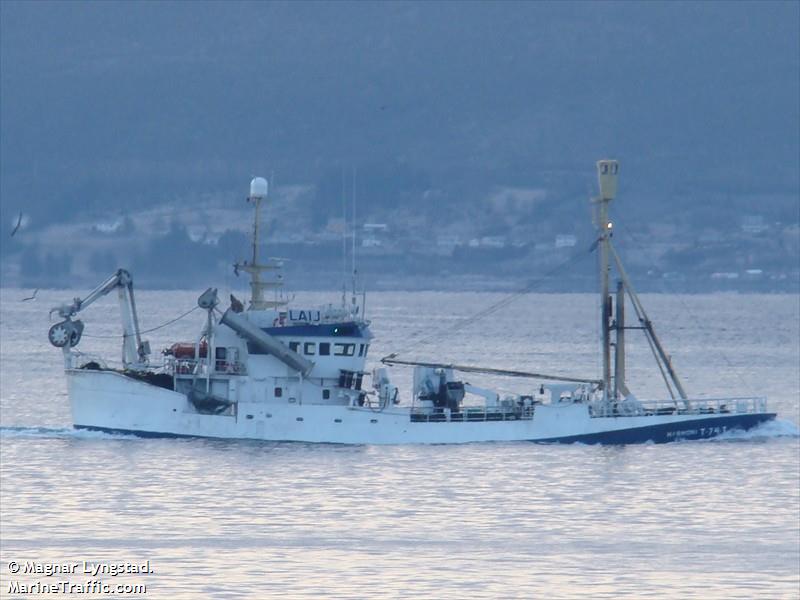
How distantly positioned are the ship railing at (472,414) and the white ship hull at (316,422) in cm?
18

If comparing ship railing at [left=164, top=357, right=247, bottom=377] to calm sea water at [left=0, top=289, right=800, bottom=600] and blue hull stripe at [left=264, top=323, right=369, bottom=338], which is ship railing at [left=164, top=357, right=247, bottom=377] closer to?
blue hull stripe at [left=264, top=323, right=369, bottom=338]

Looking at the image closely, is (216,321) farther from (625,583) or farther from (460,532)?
(625,583)

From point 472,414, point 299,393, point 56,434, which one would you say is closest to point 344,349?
point 299,393

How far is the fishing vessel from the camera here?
6594 centimetres

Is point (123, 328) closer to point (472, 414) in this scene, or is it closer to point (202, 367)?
point (202, 367)

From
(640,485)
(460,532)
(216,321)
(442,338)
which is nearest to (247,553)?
(460,532)

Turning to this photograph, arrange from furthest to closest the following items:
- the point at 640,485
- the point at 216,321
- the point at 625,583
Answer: the point at 216,321, the point at 640,485, the point at 625,583

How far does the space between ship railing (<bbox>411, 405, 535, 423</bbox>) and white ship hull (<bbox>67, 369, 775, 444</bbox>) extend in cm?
18

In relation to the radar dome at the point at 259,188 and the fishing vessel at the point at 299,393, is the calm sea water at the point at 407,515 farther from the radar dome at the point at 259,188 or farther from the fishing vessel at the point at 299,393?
the radar dome at the point at 259,188

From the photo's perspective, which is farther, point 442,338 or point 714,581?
point 442,338

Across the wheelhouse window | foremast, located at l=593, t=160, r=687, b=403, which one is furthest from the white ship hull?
the wheelhouse window

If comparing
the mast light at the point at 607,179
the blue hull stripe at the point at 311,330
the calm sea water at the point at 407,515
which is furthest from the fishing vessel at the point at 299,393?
the calm sea water at the point at 407,515

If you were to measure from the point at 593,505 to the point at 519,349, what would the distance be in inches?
3375

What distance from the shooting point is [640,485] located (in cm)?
5853
